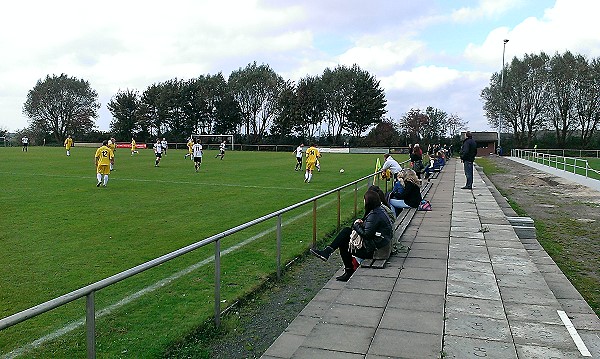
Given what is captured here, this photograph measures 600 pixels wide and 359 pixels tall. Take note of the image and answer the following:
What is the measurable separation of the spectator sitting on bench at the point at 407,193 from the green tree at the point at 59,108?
75746 millimetres

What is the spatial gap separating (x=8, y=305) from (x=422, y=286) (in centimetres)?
450

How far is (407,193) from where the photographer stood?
10.3 metres

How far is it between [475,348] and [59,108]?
282 feet

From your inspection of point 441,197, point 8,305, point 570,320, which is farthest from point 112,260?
point 441,197

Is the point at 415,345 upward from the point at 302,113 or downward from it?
downward

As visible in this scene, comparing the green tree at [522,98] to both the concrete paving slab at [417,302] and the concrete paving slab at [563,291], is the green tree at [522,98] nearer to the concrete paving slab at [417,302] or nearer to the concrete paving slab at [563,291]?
the concrete paving slab at [563,291]

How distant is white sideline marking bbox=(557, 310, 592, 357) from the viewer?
384 cm

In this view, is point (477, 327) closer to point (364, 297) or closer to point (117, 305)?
point (364, 297)

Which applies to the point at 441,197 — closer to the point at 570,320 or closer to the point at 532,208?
the point at 532,208

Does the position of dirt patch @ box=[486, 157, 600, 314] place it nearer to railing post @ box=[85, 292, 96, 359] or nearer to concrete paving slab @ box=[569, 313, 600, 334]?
concrete paving slab @ box=[569, 313, 600, 334]

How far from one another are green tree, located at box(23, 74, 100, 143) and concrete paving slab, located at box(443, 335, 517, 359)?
81.1 meters

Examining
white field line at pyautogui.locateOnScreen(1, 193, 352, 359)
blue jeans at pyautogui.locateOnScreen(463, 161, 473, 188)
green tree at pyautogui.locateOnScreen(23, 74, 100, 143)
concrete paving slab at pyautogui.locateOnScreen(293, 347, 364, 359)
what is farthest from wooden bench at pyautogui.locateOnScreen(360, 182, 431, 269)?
green tree at pyautogui.locateOnScreen(23, 74, 100, 143)

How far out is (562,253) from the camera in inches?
324

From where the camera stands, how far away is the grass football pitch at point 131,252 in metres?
4.22
